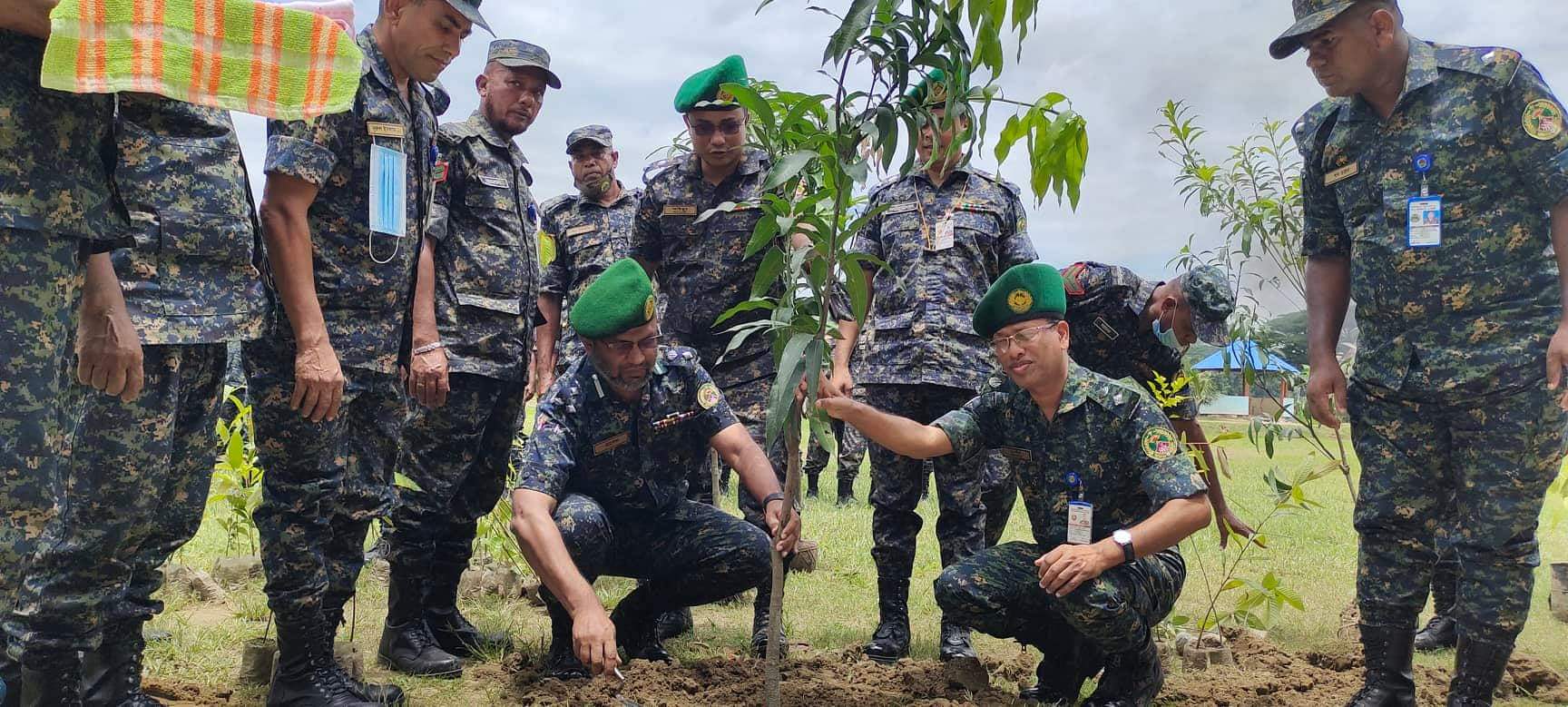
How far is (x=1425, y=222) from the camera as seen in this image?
2.84 metres

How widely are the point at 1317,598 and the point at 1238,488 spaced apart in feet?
15.7

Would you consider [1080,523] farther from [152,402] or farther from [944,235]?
[152,402]

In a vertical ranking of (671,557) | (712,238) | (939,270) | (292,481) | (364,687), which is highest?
(712,238)

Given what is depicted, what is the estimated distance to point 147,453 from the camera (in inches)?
86.1

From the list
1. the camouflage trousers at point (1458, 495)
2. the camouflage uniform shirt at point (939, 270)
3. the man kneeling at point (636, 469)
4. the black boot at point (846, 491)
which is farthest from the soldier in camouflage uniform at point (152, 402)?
the black boot at point (846, 491)

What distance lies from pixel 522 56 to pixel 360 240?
1.32 meters

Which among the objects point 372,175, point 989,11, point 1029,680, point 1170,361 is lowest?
point 1029,680

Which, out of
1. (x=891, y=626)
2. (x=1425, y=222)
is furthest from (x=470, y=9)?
(x=1425, y=222)

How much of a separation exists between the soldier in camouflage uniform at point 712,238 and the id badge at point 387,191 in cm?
137

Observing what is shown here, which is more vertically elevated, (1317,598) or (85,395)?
(85,395)

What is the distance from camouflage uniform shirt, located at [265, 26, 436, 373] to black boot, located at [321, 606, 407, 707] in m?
0.73

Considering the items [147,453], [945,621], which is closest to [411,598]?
[147,453]

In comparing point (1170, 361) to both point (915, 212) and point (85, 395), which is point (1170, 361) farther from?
point (85, 395)

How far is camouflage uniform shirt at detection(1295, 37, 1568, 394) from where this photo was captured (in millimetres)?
2713
